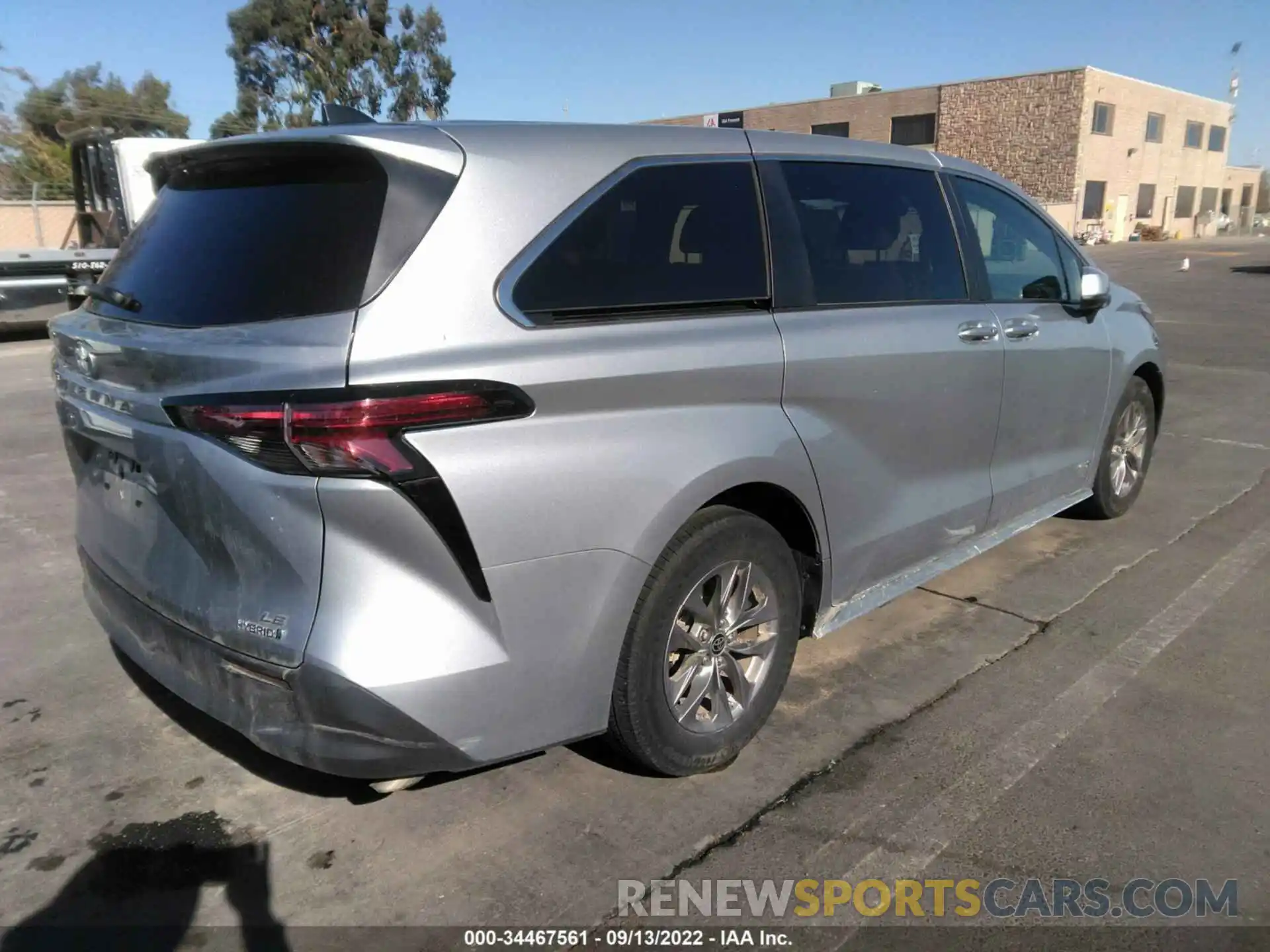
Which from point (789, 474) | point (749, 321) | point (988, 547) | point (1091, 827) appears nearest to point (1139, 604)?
point (988, 547)

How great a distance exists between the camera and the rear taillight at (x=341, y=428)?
6.72 feet

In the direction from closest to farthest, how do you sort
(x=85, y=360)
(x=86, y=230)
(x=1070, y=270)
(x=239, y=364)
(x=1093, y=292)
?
(x=239, y=364) < (x=85, y=360) < (x=1093, y=292) < (x=1070, y=270) < (x=86, y=230)

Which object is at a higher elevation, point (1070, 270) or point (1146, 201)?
point (1146, 201)

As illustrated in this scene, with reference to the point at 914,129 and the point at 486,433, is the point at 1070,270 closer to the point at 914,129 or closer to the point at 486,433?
the point at 486,433

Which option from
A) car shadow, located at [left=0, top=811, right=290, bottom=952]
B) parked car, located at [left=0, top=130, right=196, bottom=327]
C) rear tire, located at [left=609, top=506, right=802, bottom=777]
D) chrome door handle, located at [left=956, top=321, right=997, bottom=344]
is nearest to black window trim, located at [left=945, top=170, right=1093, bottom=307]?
chrome door handle, located at [left=956, top=321, right=997, bottom=344]

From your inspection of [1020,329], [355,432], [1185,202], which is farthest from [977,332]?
[1185,202]

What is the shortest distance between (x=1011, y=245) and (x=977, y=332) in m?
0.78

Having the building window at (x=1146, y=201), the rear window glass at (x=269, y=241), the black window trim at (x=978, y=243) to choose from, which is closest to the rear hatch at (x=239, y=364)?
the rear window glass at (x=269, y=241)

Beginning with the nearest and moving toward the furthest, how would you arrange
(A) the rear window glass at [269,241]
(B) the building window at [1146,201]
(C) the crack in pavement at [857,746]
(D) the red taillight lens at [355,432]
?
1. (D) the red taillight lens at [355,432]
2. (A) the rear window glass at [269,241]
3. (C) the crack in pavement at [857,746]
4. (B) the building window at [1146,201]

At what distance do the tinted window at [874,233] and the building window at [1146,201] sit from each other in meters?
57.9

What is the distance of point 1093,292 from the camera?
173 inches

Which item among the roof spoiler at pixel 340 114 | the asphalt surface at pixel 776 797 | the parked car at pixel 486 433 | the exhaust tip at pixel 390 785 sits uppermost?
the roof spoiler at pixel 340 114

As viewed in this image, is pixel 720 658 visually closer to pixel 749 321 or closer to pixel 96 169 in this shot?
pixel 749 321

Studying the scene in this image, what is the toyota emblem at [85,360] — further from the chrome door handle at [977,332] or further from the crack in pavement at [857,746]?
the chrome door handle at [977,332]
